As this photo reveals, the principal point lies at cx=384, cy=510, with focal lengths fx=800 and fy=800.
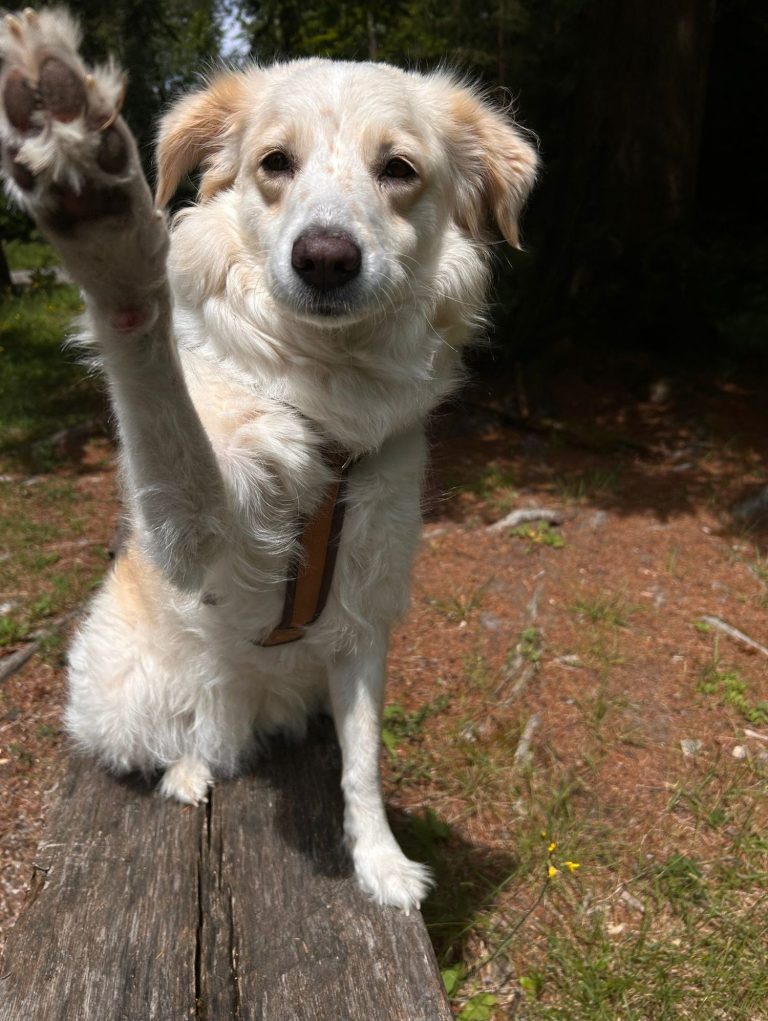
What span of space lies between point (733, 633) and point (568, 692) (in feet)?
3.18

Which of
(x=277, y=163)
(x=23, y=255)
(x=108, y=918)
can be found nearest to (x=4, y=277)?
(x=23, y=255)

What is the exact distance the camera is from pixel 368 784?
221 cm

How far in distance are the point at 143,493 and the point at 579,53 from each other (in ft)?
18.8

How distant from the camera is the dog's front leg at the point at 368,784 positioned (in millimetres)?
2092

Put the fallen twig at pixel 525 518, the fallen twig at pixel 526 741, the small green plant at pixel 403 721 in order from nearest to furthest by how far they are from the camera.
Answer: the fallen twig at pixel 526 741 < the small green plant at pixel 403 721 < the fallen twig at pixel 525 518

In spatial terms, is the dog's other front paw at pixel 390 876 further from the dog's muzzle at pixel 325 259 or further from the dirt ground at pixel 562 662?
the dog's muzzle at pixel 325 259

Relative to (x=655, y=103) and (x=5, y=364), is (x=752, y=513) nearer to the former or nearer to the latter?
(x=655, y=103)

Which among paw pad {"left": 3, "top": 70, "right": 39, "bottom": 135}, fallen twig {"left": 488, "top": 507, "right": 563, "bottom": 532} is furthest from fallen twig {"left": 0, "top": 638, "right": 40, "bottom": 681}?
paw pad {"left": 3, "top": 70, "right": 39, "bottom": 135}

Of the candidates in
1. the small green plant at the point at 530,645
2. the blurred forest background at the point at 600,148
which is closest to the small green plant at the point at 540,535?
the small green plant at the point at 530,645

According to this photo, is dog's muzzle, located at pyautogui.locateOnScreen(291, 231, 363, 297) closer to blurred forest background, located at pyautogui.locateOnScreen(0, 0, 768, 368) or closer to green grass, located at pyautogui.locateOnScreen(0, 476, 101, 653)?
green grass, located at pyautogui.locateOnScreen(0, 476, 101, 653)

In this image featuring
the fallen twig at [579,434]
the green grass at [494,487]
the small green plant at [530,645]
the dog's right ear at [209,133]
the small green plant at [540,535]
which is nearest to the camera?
the dog's right ear at [209,133]

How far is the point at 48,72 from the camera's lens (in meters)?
1.05

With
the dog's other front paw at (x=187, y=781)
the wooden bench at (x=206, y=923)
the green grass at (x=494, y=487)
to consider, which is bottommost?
the green grass at (x=494, y=487)

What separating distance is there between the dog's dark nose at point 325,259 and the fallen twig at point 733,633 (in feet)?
9.54
